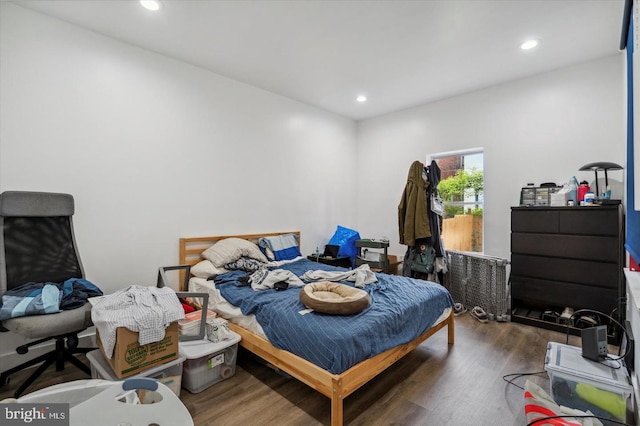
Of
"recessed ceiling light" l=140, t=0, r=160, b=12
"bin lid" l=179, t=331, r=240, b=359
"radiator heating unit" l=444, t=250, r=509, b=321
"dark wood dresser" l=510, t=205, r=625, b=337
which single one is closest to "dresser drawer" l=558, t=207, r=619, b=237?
"dark wood dresser" l=510, t=205, r=625, b=337

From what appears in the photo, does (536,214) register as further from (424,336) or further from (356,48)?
(356,48)

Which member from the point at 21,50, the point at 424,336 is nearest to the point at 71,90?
the point at 21,50

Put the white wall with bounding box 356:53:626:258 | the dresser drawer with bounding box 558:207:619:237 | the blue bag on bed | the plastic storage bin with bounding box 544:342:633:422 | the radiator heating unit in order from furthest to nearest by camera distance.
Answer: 1. the blue bag on bed
2. the radiator heating unit
3. the white wall with bounding box 356:53:626:258
4. the dresser drawer with bounding box 558:207:619:237
5. the plastic storage bin with bounding box 544:342:633:422

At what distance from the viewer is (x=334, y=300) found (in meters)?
2.04

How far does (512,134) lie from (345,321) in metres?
3.27

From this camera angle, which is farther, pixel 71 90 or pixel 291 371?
pixel 71 90

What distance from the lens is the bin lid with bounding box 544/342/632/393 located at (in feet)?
5.38

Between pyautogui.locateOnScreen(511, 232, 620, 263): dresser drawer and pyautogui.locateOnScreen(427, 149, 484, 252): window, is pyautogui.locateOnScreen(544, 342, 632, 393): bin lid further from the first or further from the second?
pyautogui.locateOnScreen(427, 149, 484, 252): window

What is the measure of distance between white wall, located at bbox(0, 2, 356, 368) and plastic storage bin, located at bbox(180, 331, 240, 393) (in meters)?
1.24

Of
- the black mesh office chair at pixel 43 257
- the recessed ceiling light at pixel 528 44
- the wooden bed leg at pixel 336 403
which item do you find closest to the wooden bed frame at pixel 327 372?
the wooden bed leg at pixel 336 403

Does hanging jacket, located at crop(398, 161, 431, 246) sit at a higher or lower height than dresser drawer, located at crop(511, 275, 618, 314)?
higher

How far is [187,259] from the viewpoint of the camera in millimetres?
3219

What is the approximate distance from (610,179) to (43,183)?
17.2 ft

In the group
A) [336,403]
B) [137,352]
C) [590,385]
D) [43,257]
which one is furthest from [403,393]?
[43,257]
